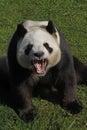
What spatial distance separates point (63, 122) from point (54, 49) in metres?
0.91

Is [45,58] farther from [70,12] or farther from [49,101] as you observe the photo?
[70,12]

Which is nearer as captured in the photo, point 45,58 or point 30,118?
point 45,58

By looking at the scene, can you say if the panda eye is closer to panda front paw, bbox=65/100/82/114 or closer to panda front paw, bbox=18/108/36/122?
panda front paw, bbox=18/108/36/122

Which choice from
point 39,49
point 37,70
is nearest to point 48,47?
point 39,49

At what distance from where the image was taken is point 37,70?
5363mm

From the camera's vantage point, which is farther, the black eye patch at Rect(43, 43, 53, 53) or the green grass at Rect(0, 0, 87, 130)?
the green grass at Rect(0, 0, 87, 130)

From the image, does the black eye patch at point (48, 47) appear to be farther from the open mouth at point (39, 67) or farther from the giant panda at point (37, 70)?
the open mouth at point (39, 67)

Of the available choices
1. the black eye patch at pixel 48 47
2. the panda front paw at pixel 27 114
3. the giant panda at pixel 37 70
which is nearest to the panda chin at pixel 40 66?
the giant panda at pixel 37 70

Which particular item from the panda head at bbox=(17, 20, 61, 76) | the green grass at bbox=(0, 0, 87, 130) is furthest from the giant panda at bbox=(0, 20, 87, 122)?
the green grass at bbox=(0, 0, 87, 130)

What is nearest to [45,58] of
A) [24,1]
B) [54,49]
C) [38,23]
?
[54,49]

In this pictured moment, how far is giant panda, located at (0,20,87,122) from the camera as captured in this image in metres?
5.36

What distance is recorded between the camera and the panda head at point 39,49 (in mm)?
5260

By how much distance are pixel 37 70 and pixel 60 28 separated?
3.06 metres

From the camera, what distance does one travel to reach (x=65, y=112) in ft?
19.2
